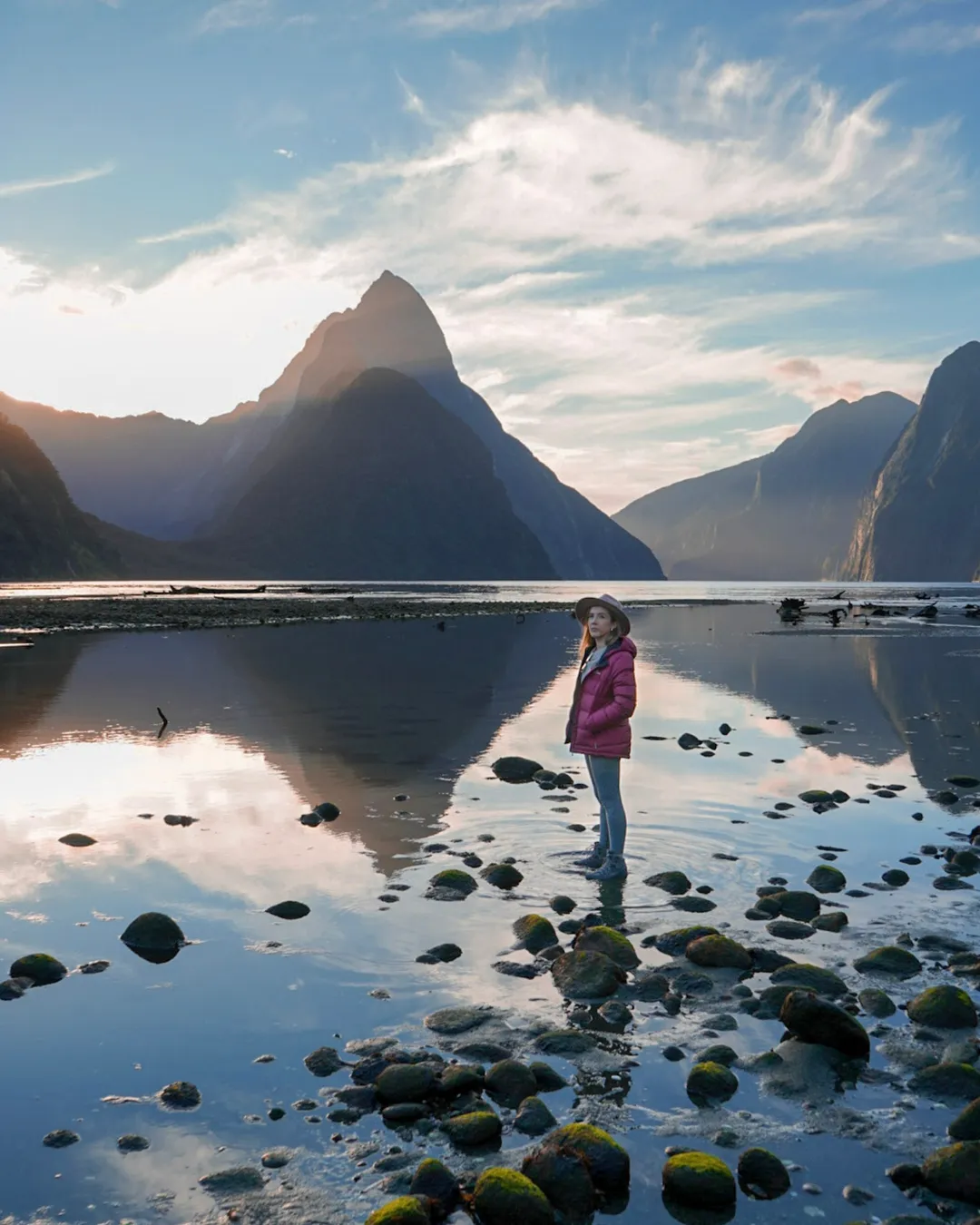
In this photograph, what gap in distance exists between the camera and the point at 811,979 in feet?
23.4

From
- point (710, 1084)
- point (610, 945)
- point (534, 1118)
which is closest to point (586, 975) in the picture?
point (610, 945)

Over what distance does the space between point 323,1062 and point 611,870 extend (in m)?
4.51

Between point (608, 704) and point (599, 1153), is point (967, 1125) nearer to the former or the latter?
point (599, 1153)

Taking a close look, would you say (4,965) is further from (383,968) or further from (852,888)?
(852,888)

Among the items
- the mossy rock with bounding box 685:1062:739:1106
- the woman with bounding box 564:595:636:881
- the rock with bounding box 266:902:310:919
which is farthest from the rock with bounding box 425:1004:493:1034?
the woman with bounding box 564:595:636:881

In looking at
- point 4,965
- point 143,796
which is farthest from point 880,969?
point 143,796

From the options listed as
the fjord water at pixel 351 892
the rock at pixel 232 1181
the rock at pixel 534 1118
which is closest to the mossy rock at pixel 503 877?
the fjord water at pixel 351 892

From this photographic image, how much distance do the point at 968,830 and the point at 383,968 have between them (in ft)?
26.4

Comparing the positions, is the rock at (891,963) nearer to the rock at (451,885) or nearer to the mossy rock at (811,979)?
the mossy rock at (811,979)

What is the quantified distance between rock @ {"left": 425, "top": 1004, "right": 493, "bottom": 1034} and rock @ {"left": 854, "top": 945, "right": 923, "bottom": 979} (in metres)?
3.02

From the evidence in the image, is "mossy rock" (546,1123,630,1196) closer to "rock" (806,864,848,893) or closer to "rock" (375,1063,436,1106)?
"rock" (375,1063,436,1106)

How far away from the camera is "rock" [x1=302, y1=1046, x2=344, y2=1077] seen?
19.1 feet

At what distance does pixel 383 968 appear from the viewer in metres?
7.36

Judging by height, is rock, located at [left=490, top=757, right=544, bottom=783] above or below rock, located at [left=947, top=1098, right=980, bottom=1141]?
above
